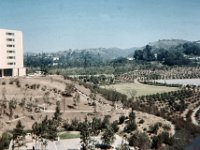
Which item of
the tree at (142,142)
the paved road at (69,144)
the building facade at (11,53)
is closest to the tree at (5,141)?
the paved road at (69,144)

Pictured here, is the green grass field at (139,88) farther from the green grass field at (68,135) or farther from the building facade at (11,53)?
the green grass field at (68,135)

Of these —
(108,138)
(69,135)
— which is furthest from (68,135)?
(108,138)

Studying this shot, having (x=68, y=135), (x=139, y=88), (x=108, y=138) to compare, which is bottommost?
(x=68, y=135)

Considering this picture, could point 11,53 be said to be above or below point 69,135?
above

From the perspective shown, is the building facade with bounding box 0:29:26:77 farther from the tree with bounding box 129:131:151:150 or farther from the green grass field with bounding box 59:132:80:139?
the tree with bounding box 129:131:151:150

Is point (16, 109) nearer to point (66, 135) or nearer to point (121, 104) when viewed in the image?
point (66, 135)

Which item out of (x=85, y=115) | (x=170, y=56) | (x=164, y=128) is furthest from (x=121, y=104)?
(x=170, y=56)

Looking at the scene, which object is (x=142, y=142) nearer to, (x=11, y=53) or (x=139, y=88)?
(x=11, y=53)
